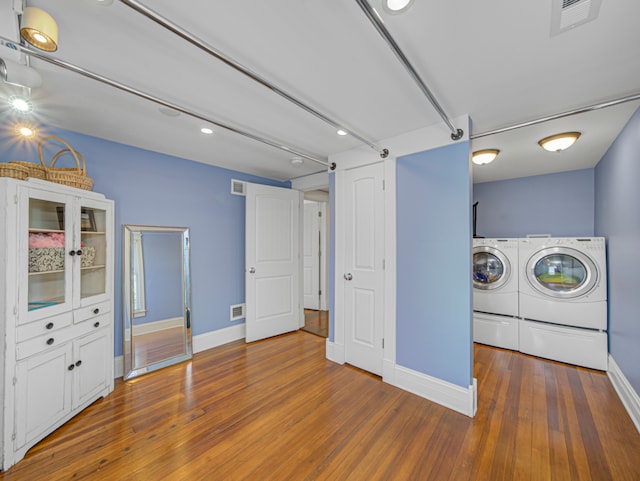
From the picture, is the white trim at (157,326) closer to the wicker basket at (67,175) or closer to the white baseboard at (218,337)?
the white baseboard at (218,337)

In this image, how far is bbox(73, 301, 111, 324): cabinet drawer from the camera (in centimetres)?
205

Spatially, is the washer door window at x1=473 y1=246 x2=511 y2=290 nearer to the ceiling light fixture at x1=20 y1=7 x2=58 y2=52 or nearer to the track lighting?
the ceiling light fixture at x1=20 y1=7 x2=58 y2=52

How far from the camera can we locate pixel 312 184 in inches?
154

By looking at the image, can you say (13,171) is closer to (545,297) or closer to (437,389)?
(437,389)

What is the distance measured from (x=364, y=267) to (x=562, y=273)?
96.8 inches

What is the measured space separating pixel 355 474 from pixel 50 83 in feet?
10.2

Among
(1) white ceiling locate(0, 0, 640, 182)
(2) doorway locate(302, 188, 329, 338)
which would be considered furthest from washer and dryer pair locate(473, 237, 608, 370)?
(2) doorway locate(302, 188, 329, 338)

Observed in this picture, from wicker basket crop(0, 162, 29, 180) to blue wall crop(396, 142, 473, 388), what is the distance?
2.92 metres

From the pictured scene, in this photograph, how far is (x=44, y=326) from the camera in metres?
1.80

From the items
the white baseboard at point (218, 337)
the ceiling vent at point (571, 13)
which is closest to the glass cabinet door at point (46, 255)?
the white baseboard at point (218, 337)

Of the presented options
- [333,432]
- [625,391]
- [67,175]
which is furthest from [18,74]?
[625,391]

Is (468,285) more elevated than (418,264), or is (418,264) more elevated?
(418,264)

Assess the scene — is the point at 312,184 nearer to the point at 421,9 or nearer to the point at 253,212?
the point at 253,212

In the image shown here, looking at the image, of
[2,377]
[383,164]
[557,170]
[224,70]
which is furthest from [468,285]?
[2,377]
